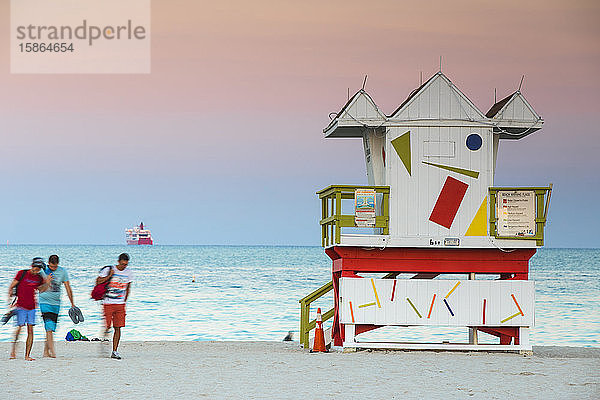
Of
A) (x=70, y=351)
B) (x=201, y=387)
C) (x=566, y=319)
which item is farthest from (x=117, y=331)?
(x=566, y=319)

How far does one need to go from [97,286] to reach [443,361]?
6.06 m

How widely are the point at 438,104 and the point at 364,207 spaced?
2.45 meters

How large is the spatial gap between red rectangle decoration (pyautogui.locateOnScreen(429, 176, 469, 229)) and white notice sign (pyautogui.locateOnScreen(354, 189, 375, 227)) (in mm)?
1196

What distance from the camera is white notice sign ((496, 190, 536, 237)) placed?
19.2m

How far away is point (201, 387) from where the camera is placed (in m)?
14.0

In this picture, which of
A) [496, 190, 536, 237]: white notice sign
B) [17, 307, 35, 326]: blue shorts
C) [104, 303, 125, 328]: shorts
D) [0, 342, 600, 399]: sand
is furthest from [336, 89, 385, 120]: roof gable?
[17, 307, 35, 326]: blue shorts

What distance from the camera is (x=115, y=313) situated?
1722 cm

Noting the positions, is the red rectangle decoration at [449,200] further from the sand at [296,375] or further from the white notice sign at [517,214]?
the sand at [296,375]

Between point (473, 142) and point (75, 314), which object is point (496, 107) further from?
point (75, 314)

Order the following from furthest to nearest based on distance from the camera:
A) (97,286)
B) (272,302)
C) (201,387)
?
(272,302) → (97,286) → (201,387)

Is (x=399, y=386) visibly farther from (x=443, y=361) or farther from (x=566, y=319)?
(x=566, y=319)

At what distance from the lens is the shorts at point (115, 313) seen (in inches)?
678

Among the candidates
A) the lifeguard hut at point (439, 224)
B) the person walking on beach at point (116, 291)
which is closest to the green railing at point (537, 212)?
the lifeguard hut at point (439, 224)

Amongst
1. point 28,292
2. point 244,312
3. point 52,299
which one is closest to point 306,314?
point 52,299
